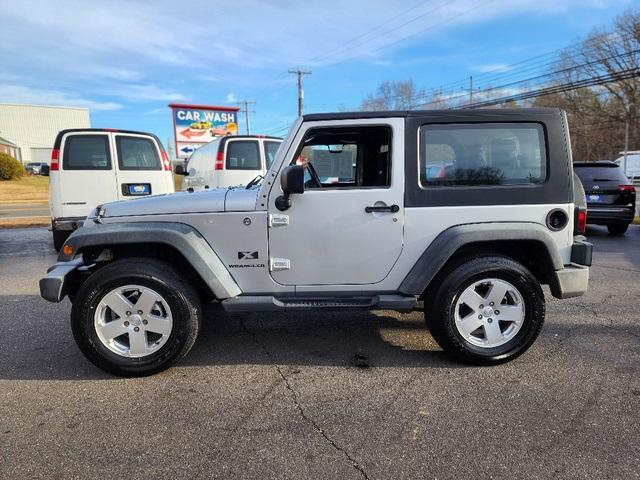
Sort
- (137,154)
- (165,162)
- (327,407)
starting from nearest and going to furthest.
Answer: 1. (327,407)
2. (137,154)
3. (165,162)

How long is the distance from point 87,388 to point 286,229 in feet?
5.96

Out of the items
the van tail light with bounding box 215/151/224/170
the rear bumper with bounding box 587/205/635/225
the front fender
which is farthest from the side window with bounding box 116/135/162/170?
the rear bumper with bounding box 587/205/635/225

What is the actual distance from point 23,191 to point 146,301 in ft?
108

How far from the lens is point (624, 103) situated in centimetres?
5134

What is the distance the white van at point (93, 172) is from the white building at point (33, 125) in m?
101

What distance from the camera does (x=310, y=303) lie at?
360cm

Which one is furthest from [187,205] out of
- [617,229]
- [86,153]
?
[617,229]

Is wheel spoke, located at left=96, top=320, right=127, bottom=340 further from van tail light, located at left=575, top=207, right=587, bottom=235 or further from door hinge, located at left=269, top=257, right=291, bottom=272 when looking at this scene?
van tail light, located at left=575, top=207, right=587, bottom=235

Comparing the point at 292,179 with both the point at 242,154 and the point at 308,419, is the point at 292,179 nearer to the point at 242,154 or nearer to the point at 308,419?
the point at 308,419

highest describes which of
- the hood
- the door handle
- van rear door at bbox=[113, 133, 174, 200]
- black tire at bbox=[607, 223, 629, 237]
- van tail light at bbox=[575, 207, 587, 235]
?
van rear door at bbox=[113, 133, 174, 200]

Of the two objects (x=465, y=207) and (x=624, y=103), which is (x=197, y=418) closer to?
(x=465, y=207)

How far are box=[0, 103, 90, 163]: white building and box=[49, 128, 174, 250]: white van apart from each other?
101 m

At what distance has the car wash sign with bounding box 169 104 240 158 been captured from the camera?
1088 inches

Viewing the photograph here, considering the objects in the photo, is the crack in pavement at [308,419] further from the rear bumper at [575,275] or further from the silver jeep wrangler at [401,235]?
the rear bumper at [575,275]
